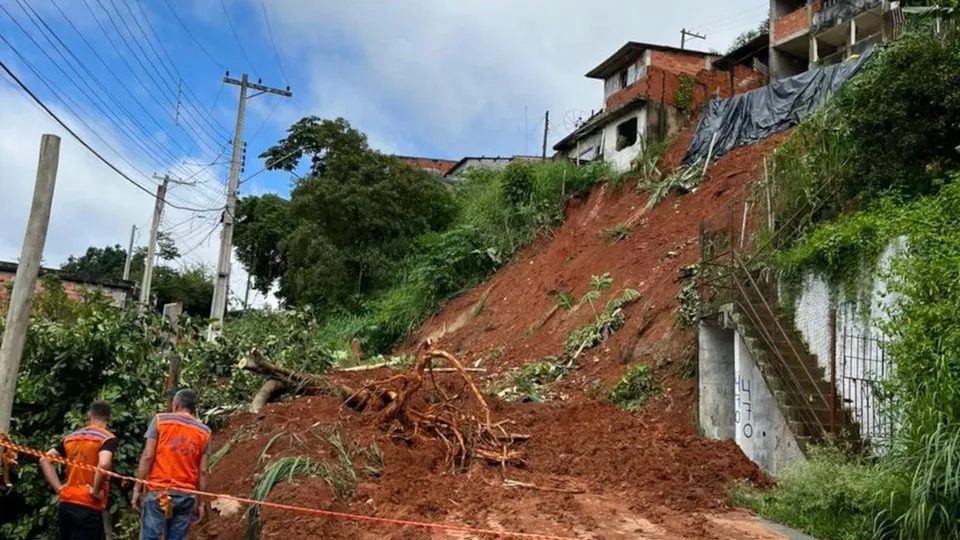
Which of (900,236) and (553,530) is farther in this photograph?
(900,236)

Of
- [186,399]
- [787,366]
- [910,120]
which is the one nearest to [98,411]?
[186,399]

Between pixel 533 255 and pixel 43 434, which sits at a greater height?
pixel 533 255

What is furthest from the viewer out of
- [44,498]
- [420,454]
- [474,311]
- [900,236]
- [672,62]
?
[672,62]

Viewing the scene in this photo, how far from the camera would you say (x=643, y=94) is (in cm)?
2939

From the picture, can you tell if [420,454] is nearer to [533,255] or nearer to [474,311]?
[474,311]

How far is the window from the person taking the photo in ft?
93.5

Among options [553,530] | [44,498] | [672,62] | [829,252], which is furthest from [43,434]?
[672,62]

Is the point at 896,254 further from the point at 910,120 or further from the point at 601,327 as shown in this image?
the point at 601,327

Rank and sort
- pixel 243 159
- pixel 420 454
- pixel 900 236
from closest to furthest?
1. pixel 900 236
2. pixel 420 454
3. pixel 243 159

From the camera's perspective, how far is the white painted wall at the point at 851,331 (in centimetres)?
863

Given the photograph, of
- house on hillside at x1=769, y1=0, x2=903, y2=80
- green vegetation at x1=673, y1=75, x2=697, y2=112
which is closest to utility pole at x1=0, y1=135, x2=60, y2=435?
house on hillside at x1=769, y1=0, x2=903, y2=80

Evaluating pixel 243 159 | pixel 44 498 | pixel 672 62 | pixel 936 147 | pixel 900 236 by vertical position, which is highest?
pixel 672 62

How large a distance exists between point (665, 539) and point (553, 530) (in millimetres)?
1073

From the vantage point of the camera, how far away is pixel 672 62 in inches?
1261
